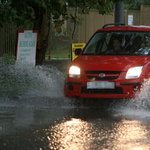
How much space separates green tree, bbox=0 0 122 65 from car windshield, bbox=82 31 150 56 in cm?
118

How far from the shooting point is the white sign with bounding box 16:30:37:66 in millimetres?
10852

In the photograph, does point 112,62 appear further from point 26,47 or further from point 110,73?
point 26,47

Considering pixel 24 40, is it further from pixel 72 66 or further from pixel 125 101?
pixel 125 101

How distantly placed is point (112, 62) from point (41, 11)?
365 centimetres

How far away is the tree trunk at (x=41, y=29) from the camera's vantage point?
10625 millimetres

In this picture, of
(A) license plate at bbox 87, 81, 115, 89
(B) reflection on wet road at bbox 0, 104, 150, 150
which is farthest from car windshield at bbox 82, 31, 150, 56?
(B) reflection on wet road at bbox 0, 104, 150, 150

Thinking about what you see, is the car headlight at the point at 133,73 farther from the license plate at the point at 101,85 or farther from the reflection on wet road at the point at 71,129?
the reflection on wet road at the point at 71,129

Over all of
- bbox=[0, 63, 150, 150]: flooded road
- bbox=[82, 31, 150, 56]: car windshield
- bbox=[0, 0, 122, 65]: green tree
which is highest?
bbox=[0, 0, 122, 65]: green tree

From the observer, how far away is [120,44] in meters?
8.71

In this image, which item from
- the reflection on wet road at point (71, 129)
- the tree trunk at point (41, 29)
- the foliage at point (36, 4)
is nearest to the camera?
the reflection on wet road at point (71, 129)

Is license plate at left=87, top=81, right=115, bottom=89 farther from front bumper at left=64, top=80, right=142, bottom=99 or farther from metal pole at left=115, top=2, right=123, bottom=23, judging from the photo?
metal pole at left=115, top=2, right=123, bottom=23

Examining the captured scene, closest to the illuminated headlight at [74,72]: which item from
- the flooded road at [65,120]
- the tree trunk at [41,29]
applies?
the flooded road at [65,120]

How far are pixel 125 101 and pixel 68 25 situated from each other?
10.3m

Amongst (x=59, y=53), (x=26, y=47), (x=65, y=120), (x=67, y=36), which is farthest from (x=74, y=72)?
(x=67, y=36)
